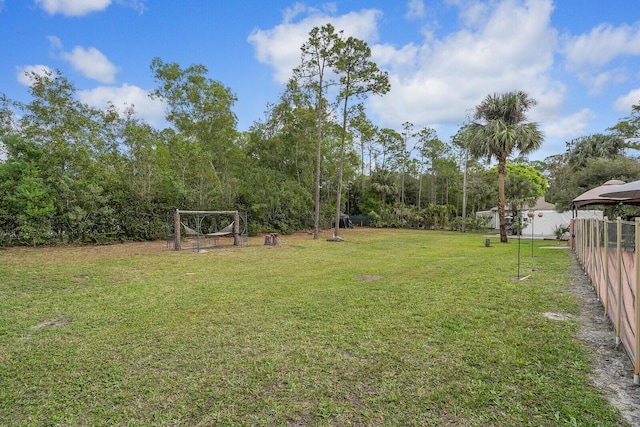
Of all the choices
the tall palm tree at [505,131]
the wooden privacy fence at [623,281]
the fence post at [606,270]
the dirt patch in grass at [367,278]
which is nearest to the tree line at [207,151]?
the tall palm tree at [505,131]

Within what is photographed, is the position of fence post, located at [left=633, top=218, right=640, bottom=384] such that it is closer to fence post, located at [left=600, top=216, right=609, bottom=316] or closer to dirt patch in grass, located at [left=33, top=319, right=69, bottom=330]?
fence post, located at [left=600, top=216, right=609, bottom=316]

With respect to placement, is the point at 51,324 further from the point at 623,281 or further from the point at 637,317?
the point at 623,281

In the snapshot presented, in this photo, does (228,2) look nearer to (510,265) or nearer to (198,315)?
(198,315)

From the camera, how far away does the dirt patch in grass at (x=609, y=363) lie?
1.87 metres

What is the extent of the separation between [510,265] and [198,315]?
6.12 metres

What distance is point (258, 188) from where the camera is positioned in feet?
51.8

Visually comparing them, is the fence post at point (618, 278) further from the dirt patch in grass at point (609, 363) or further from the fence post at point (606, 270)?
the fence post at point (606, 270)

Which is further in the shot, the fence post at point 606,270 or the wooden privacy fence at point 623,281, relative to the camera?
the fence post at point 606,270

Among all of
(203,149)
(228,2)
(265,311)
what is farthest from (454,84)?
(265,311)

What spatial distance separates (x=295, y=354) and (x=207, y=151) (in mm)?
13133

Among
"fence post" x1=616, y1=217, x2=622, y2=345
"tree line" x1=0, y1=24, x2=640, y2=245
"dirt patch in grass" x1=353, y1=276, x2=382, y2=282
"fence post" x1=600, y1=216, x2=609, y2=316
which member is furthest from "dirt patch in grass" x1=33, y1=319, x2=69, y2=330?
"tree line" x1=0, y1=24, x2=640, y2=245

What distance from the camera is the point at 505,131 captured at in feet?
38.6

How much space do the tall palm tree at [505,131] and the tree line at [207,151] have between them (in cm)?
5

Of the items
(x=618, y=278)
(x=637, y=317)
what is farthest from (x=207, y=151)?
(x=637, y=317)
